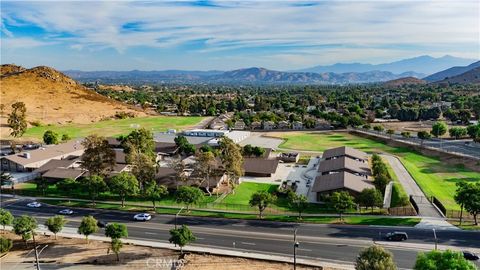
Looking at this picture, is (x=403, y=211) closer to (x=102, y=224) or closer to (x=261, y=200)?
(x=261, y=200)

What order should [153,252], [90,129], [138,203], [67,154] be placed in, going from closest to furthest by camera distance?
1. [153,252]
2. [138,203]
3. [67,154]
4. [90,129]

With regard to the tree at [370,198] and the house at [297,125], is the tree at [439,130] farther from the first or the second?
the tree at [370,198]

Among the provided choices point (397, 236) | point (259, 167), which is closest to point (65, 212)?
point (259, 167)

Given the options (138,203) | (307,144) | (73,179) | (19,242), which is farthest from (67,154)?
(307,144)

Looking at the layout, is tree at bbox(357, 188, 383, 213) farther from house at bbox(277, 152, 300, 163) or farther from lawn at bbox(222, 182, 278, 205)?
house at bbox(277, 152, 300, 163)

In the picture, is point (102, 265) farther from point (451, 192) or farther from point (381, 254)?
point (451, 192)

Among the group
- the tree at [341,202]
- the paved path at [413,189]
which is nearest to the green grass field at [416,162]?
the paved path at [413,189]

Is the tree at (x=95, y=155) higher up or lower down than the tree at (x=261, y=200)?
higher up
